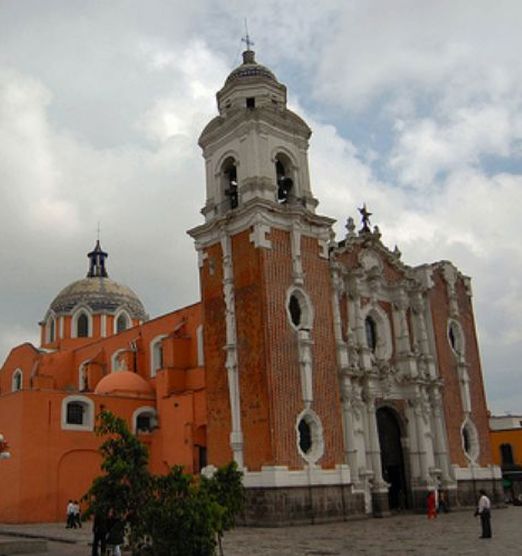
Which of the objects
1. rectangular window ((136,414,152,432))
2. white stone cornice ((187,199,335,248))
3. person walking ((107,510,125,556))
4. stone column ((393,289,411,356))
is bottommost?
person walking ((107,510,125,556))

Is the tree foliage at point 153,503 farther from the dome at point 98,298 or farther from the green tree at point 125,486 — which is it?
the dome at point 98,298

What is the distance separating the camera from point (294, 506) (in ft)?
69.9

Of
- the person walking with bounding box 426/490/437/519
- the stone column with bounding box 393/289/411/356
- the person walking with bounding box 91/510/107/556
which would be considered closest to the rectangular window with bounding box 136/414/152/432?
the stone column with bounding box 393/289/411/356

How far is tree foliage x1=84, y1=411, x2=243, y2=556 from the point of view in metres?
10.1

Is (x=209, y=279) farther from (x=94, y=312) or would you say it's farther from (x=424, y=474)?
(x=94, y=312)

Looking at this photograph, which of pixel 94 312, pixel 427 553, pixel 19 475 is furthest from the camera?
pixel 94 312

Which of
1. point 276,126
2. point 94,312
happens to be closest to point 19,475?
point 276,126

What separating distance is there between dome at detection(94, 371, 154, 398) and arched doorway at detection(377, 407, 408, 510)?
9.59 metres

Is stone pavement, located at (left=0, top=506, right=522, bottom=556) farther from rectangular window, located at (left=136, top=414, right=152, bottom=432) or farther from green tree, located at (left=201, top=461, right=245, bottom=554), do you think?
rectangular window, located at (left=136, top=414, right=152, bottom=432)

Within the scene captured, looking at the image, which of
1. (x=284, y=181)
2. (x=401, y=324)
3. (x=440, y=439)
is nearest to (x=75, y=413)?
(x=284, y=181)

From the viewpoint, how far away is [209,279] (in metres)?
25.2

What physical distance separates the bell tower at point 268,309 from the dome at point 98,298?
1760 centimetres

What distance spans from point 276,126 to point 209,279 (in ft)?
20.2

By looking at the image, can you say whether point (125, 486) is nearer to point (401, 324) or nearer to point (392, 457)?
point (392, 457)
